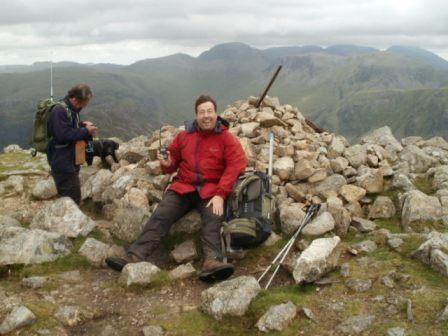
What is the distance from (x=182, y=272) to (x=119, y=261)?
1.35 metres

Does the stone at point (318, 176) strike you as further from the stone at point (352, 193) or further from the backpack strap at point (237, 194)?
the backpack strap at point (237, 194)

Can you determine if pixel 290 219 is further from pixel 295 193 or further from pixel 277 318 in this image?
pixel 277 318

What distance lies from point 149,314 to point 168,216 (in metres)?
2.67

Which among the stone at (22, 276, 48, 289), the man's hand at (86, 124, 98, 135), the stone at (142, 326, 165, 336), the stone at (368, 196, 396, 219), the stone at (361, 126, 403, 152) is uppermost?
the man's hand at (86, 124, 98, 135)

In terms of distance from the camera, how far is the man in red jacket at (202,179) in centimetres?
960

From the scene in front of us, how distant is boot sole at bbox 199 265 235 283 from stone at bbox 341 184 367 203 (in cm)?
491

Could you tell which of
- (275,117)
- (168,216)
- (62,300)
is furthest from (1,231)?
(275,117)

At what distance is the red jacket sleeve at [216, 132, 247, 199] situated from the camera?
9.80m

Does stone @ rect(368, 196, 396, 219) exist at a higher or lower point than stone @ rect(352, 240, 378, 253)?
higher

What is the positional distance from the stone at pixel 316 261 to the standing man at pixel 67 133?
6536 millimetres

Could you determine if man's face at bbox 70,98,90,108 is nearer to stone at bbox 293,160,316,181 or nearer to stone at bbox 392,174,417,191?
stone at bbox 293,160,316,181

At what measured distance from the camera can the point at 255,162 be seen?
1354 centimetres

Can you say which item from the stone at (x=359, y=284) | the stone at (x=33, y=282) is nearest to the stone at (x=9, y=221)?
the stone at (x=33, y=282)

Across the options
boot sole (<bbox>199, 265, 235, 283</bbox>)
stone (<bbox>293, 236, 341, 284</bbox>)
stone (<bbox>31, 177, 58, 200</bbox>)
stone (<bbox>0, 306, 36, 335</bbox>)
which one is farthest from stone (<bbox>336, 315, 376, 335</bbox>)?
stone (<bbox>31, 177, 58, 200</bbox>)
